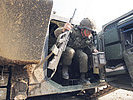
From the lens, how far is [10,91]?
1383 mm

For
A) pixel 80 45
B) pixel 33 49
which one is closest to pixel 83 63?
pixel 80 45

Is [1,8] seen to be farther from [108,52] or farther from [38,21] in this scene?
[108,52]

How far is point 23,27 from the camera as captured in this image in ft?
3.22

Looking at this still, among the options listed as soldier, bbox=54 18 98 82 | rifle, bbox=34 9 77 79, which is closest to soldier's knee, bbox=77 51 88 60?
soldier, bbox=54 18 98 82

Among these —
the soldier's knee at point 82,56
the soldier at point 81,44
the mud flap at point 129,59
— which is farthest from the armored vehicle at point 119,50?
the soldier's knee at point 82,56

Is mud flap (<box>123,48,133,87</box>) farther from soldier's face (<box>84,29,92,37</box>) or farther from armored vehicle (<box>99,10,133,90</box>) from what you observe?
soldier's face (<box>84,29,92,37</box>)

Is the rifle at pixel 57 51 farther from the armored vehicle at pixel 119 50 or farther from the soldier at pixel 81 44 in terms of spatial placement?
the armored vehicle at pixel 119 50

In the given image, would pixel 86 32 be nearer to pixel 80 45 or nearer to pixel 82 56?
pixel 80 45

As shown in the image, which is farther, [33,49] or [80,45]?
[80,45]

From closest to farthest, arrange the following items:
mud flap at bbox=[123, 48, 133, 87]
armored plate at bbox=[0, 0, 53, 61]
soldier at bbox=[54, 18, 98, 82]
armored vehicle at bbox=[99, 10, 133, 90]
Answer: armored plate at bbox=[0, 0, 53, 61] → mud flap at bbox=[123, 48, 133, 87] → armored vehicle at bbox=[99, 10, 133, 90] → soldier at bbox=[54, 18, 98, 82]

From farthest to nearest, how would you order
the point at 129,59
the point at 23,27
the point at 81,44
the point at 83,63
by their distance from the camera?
the point at 81,44 < the point at 83,63 < the point at 129,59 < the point at 23,27

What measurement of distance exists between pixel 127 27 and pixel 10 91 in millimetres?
2239

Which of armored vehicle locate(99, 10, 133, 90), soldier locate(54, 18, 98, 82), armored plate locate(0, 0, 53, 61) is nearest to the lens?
armored plate locate(0, 0, 53, 61)

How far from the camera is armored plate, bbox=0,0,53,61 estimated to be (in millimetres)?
913
